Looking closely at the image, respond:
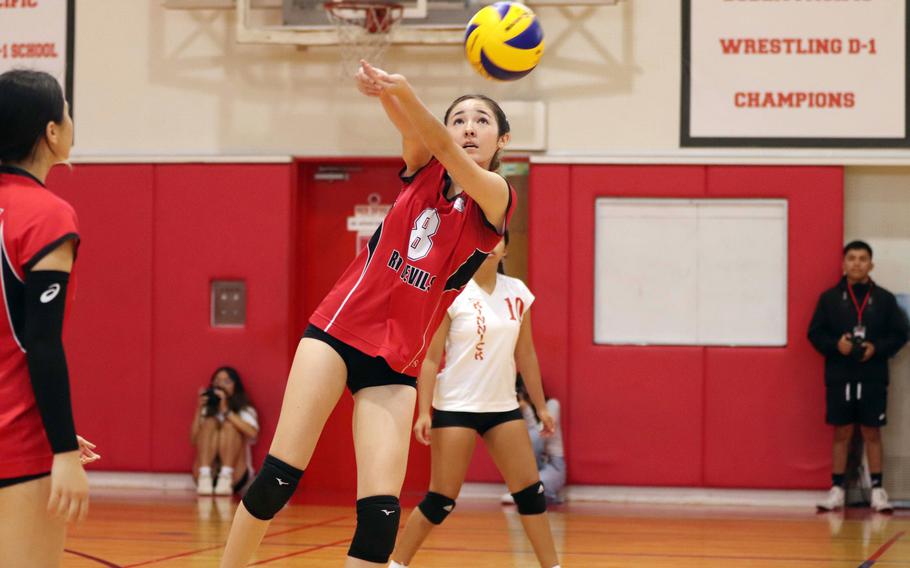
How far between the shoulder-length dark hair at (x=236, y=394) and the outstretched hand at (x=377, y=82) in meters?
7.08

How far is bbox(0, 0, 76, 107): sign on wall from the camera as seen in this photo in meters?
11.1

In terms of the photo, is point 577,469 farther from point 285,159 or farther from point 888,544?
point 285,159

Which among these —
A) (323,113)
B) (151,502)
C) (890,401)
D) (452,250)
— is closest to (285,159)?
(323,113)

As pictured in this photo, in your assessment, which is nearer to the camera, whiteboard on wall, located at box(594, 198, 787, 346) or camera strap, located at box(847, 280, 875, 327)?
camera strap, located at box(847, 280, 875, 327)

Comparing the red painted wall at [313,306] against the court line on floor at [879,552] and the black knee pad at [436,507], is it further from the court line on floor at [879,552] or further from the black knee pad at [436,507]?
the black knee pad at [436,507]

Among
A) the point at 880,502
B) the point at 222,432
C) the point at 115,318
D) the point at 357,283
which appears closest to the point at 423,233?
the point at 357,283

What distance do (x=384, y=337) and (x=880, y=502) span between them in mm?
7218

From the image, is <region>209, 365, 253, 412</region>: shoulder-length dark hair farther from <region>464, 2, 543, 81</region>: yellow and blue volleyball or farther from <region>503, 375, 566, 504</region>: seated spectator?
<region>464, 2, 543, 81</region>: yellow and blue volleyball

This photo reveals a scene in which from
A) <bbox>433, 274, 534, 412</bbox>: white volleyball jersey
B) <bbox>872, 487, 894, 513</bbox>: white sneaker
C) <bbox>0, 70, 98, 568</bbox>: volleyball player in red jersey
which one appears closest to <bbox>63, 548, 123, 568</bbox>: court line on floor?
<bbox>433, 274, 534, 412</bbox>: white volleyball jersey

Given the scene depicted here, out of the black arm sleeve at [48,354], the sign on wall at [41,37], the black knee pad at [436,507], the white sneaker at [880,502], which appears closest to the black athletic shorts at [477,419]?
the black knee pad at [436,507]

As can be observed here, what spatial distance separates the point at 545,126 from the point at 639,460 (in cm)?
314

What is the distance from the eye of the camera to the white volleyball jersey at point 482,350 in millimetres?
5836

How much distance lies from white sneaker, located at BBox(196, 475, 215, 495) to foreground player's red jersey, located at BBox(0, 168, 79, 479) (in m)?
7.69

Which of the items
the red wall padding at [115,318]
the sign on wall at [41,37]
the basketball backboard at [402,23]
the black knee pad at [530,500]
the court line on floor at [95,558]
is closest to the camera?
the black knee pad at [530,500]
